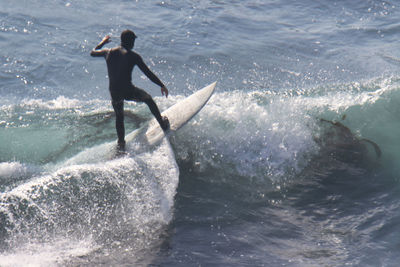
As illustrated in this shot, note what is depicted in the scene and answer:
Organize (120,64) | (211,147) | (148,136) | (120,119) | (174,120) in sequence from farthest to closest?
(211,147) → (174,120) → (148,136) → (120,119) → (120,64)

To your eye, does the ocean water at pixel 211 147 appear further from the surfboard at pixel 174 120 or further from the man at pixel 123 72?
the man at pixel 123 72

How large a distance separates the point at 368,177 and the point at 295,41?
21.6ft

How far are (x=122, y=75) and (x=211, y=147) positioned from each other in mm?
2173

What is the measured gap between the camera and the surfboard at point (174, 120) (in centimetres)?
662

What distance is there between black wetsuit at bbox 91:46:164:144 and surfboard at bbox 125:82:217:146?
0.42 metres

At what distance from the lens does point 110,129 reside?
315 inches

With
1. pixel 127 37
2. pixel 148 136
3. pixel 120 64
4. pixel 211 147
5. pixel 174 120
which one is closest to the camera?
pixel 127 37

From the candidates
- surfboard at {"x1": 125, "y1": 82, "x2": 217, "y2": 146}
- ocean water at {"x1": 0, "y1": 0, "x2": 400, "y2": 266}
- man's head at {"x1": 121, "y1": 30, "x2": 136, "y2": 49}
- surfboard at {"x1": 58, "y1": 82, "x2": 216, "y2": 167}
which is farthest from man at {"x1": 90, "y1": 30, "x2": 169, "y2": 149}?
ocean water at {"x1": 0, "y1": 0, "x2": 400, "y2": 266}

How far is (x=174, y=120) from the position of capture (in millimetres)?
6926

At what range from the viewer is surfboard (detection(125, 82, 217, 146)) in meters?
6.62

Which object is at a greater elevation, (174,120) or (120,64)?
(120,64)

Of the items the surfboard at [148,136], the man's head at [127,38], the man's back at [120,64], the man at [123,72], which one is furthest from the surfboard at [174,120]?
the man's head at [127,38]

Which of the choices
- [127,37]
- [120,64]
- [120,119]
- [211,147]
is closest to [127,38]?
[127,37]

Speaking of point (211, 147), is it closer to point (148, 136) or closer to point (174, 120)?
point (174, 120)
